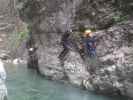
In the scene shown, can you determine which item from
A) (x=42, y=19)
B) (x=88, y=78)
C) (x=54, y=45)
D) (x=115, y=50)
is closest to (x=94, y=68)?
(x=88, y=78)

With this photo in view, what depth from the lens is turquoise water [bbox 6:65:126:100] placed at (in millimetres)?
10312

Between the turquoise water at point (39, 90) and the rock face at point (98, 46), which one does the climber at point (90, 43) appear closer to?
the rock face at point (98, 46)

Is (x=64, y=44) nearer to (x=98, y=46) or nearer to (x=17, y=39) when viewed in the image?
(x=98, y=46)

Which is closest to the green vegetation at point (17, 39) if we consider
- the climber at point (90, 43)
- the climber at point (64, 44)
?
the climber at point (64, 44)

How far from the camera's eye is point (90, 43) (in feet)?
37.4

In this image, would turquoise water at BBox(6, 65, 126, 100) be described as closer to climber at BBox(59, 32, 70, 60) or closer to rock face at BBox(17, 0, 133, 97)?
rock face at BBox(17, 0, 133, 97)

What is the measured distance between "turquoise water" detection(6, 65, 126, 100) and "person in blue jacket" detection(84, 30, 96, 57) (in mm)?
1475

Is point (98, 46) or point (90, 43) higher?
point (90, 43)

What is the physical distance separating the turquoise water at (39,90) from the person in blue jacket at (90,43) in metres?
1.47

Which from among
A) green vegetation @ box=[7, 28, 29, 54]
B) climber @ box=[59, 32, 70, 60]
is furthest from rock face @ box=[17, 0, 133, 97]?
green vegetation @ box=[7, 28, 29, 54]

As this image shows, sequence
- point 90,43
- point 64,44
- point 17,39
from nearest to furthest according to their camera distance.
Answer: point 90,43, point 64,44, point 17,39

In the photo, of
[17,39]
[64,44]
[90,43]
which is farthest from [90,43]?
[17,39]

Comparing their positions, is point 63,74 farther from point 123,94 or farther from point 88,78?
point 123,94

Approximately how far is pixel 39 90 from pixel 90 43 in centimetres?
262
